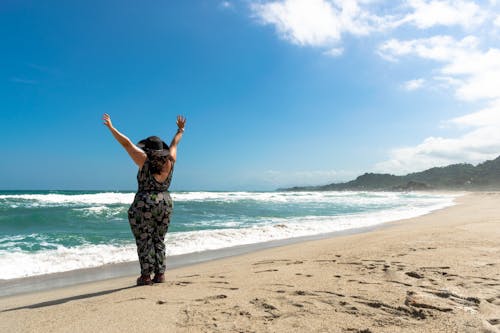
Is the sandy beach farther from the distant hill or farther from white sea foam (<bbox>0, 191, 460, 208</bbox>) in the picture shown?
the distant hill

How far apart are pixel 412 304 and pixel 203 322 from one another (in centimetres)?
182

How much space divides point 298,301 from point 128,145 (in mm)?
2632

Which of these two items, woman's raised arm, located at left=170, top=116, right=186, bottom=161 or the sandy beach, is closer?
the sandy beach

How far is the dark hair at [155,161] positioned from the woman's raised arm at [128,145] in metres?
0.07

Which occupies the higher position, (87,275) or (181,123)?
(181,123)

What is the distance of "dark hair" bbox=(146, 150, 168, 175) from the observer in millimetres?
4137

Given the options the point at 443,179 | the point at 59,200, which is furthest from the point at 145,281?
the point at 443,179

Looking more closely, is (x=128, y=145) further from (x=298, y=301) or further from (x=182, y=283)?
(x=298, y=301)

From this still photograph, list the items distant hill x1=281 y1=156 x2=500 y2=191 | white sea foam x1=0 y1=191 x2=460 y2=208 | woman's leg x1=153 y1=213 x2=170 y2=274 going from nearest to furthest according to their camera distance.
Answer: woman's leg x1=153 y1=213 x2=170 y2=274
white sea foam x1=0 y1=191 x2=460 y2=208
distant hill x1=281 y1=156 x2=500 y2=191

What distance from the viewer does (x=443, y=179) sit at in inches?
4400

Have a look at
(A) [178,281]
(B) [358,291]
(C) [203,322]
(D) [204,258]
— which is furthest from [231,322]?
(D) [204,258]

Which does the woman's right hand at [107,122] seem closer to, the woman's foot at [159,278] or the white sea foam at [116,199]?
the woman's foot at [159,278]

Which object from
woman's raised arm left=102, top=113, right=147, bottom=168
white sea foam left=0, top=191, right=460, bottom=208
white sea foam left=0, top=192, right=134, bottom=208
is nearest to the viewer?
woman's raised arm left=102, top=113, right=147, bottom=168

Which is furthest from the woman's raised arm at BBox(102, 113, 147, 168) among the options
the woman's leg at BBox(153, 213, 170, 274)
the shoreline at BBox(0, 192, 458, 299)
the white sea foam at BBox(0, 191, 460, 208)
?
the white sea foam at BBox(0, 191, 460, 208)
